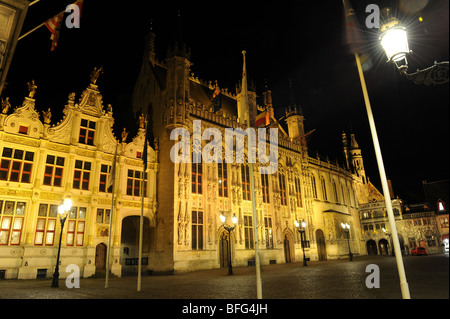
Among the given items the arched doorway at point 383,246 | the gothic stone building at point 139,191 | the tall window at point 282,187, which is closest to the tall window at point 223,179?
the gothic stone building at point 139,191

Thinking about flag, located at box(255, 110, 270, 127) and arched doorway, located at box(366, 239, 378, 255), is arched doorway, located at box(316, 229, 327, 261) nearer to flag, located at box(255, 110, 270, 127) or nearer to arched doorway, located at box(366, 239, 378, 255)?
flag, located at box(255, 110, 270, 127)

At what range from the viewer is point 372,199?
207 ft

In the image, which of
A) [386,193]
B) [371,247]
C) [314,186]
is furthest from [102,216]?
[371,247]

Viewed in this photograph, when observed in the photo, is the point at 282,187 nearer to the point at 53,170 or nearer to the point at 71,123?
the point at 71,123

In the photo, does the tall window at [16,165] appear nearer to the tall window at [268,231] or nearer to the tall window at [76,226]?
the tall window at [76,226]

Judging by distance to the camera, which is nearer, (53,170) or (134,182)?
(53,170)

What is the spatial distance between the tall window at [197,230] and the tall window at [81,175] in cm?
951

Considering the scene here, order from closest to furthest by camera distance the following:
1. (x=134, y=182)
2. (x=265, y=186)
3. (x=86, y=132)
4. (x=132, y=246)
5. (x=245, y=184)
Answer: (x=86, y=132) → (x=134, y=182) → (x=132, y=246) → (x=245, y=184) → (x=265, y=186)

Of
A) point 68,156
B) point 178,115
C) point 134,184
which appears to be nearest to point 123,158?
point 134,184

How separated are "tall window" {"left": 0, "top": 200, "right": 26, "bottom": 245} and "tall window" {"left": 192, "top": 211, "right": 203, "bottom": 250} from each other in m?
13.0

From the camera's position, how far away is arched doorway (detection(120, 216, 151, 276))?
2550 centimetres

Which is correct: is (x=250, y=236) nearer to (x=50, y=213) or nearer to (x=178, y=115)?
(x=178, y=115)

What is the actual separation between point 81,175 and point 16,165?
4172 mm

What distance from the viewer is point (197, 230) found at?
1055 inches
